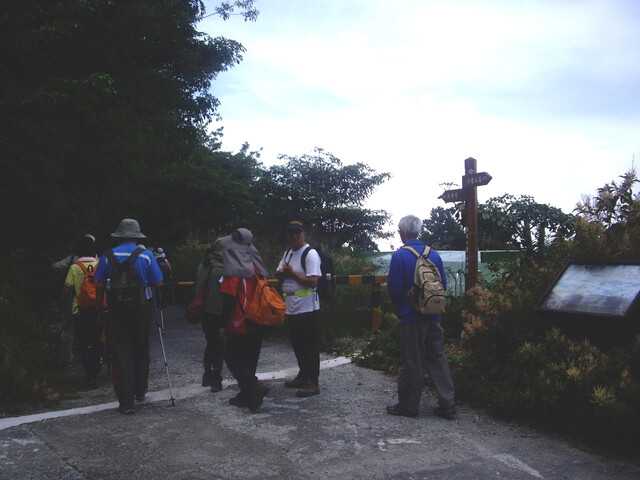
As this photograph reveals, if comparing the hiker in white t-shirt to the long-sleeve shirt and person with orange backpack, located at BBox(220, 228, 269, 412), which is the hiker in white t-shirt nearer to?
person with orange backpack, located at BBox(220, 228, 269, 412)

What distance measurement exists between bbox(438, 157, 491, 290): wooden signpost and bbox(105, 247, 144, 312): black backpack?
4.63m

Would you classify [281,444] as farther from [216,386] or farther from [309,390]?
[216,386]

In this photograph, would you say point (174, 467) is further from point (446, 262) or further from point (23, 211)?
point (446, 262)

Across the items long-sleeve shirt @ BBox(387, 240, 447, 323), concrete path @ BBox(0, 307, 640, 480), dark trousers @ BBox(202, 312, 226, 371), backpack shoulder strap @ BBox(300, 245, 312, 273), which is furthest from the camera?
dark trousers @ BBox(202, 312, 226, 371)

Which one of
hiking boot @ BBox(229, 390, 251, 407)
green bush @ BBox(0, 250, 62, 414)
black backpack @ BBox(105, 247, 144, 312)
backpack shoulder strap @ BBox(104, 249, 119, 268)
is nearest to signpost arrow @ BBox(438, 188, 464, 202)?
hiking boot @ BBox(229, 390, 251, 407)

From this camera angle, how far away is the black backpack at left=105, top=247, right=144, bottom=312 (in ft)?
16.8

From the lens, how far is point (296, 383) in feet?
19.4

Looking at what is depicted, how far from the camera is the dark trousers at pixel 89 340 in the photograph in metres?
6.38

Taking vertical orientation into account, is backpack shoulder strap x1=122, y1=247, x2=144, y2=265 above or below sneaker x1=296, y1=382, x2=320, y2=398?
above

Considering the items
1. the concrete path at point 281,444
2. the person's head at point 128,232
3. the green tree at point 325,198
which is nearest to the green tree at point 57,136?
the concrete path at point 281,444

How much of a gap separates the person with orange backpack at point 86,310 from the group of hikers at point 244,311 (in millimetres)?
1011

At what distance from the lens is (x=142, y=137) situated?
10.7 meters

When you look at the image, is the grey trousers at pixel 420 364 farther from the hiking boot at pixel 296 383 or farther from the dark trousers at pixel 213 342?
the dark trousers at pixel 213 342

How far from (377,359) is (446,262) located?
8.56 meters
